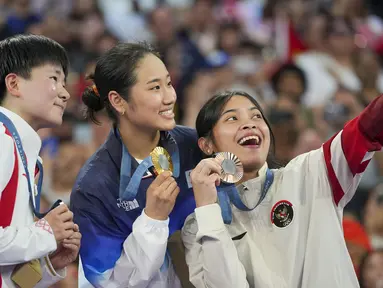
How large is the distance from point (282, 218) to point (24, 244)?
0.93 m

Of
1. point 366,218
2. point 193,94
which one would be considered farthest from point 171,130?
point 193,94

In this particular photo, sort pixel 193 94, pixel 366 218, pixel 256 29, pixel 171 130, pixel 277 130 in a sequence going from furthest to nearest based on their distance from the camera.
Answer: pixel 256 29
pixel 193 94
pixel 277 130
pixel 366 218
pixel 171 130

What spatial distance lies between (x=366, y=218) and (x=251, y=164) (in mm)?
2652

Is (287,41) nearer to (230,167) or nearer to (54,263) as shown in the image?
(230,167)

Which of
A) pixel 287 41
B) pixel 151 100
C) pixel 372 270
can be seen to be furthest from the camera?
pixel 287 41

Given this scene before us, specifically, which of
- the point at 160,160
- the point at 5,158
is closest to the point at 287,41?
the point at 160,160

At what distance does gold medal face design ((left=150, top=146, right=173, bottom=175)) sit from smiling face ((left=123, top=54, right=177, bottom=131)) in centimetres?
11

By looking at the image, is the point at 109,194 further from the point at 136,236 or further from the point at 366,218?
the point at 366,218

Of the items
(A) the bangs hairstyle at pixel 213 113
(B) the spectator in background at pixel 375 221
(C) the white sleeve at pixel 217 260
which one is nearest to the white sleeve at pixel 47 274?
(C) the white sleeve at pixel 217 260

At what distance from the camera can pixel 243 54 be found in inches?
304

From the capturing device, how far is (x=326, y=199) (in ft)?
9.50

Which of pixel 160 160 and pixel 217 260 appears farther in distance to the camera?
pixel 160 160

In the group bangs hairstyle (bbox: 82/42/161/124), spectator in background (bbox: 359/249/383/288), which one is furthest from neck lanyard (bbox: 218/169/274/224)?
spectator in background (bbox: 359/249/383/288)

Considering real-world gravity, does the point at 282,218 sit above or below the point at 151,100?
below
